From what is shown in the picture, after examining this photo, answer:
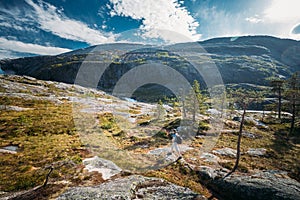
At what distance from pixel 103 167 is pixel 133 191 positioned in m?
6.83

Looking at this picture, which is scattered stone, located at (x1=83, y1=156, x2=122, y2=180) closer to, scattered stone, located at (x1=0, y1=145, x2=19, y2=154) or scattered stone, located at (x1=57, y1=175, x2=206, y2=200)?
scattered stone, located at (x1=57, y1=175, x2=206, y2=200)

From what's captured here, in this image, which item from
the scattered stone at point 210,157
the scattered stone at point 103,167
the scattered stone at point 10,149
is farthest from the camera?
the scattered stone at point 210,157

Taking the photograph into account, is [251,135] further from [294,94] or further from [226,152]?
[226,152]

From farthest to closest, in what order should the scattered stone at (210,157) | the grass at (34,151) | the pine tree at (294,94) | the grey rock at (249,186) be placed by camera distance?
1. the pine tree at (294,94)
2. the scattered stone at (210,157)
3. the grass at (34,151)
4. the grey rock at (249,186)

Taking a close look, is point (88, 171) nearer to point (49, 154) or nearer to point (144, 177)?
point (144, 177)

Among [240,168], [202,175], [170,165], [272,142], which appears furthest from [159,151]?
[272,142]

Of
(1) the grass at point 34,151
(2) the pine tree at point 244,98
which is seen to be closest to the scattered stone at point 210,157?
(2) the pine tree at point 244,98

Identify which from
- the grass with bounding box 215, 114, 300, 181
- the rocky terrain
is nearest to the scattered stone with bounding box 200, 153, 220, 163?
the rocky terrain

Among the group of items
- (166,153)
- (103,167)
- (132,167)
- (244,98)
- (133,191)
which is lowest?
(166,153)

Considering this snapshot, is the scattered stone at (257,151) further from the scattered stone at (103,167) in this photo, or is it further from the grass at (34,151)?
the grass at (34,151)

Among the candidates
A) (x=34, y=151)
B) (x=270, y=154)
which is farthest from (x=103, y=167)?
(x=270, y=154)

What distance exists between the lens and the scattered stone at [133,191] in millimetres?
13406

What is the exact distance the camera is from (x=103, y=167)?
19.8m

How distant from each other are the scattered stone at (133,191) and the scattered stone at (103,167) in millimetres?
2105
